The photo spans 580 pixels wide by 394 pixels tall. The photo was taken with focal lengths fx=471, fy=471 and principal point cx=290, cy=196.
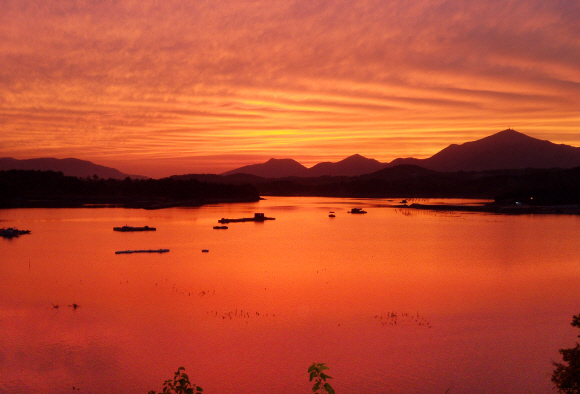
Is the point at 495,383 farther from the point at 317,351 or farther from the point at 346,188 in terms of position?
the point at 346,188

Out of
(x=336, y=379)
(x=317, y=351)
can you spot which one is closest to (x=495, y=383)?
(x=336, y=379)

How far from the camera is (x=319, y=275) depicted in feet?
A: 73.7

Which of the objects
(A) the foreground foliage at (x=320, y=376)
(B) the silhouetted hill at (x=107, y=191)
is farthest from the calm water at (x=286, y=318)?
(B) the silhouetted hill at (x=107, y=191)

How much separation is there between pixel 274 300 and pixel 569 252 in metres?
22.5

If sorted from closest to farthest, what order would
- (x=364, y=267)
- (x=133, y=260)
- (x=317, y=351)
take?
(x=317, y=351) → (x=364, y=267) → (x=133, y=260)

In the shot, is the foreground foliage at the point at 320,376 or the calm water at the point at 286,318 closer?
the foreground foliage at the point at 320,376

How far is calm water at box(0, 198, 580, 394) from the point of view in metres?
10.8

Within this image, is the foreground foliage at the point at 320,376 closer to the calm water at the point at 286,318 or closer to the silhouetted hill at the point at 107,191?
the calm water at the point at 286,318

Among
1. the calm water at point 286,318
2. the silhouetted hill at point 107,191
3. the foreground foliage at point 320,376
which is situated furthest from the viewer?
the silhouetted hill at point 107,191

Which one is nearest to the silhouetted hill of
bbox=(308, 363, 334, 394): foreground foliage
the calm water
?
the calm water

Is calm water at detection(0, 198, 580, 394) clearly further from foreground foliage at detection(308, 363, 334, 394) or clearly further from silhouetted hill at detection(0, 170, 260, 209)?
silhouetted hill at detection(0, 170, 260, 209)

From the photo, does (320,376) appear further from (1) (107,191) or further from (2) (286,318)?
(1) (107,191)

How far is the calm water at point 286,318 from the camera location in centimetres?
1084

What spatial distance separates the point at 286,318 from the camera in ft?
49.3
